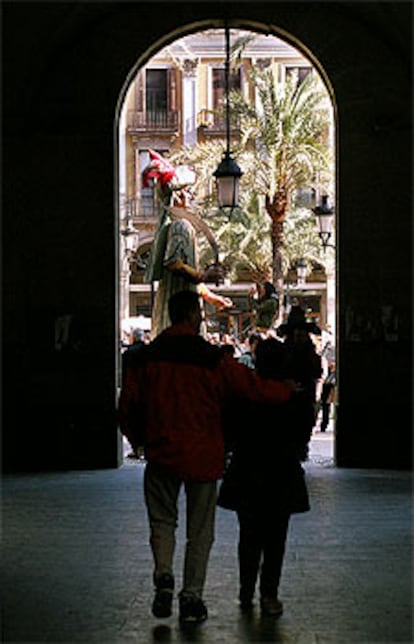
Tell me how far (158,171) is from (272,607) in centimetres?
777

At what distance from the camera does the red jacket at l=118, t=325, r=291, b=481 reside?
6.93 metres

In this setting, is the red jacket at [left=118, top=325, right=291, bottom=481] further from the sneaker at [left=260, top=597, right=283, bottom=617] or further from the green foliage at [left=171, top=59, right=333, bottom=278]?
the green foliage at [left=171, top=59, right=333, bottom=278]

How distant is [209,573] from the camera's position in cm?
834

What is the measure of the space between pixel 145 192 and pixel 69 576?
49.6 meters

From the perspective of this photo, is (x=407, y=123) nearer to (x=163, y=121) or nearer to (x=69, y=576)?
(x=69, y=576)

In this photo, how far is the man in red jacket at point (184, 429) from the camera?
6914 millimetres

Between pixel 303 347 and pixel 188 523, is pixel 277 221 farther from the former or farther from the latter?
pixel 188 523

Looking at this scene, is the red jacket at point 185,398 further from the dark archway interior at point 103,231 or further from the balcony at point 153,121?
the balcony at point 153,121

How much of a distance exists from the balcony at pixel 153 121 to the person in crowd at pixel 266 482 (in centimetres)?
5114

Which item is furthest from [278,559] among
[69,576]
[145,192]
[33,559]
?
[145,192]

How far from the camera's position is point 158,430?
698cm

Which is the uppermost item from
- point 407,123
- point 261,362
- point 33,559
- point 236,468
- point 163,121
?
point 163,121

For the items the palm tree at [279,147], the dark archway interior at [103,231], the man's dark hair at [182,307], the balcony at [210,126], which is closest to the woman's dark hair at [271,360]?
the man's dark hair at [182,307]

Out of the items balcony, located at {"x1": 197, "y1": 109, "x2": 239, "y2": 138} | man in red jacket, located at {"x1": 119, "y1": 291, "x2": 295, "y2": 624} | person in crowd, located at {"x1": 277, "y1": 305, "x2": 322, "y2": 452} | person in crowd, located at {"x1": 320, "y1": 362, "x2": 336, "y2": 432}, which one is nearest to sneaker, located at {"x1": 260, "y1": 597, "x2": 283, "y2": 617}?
man in red jacket, located at {"x1": 119, "y1": 291, "x2": 295, "y2": 624}
